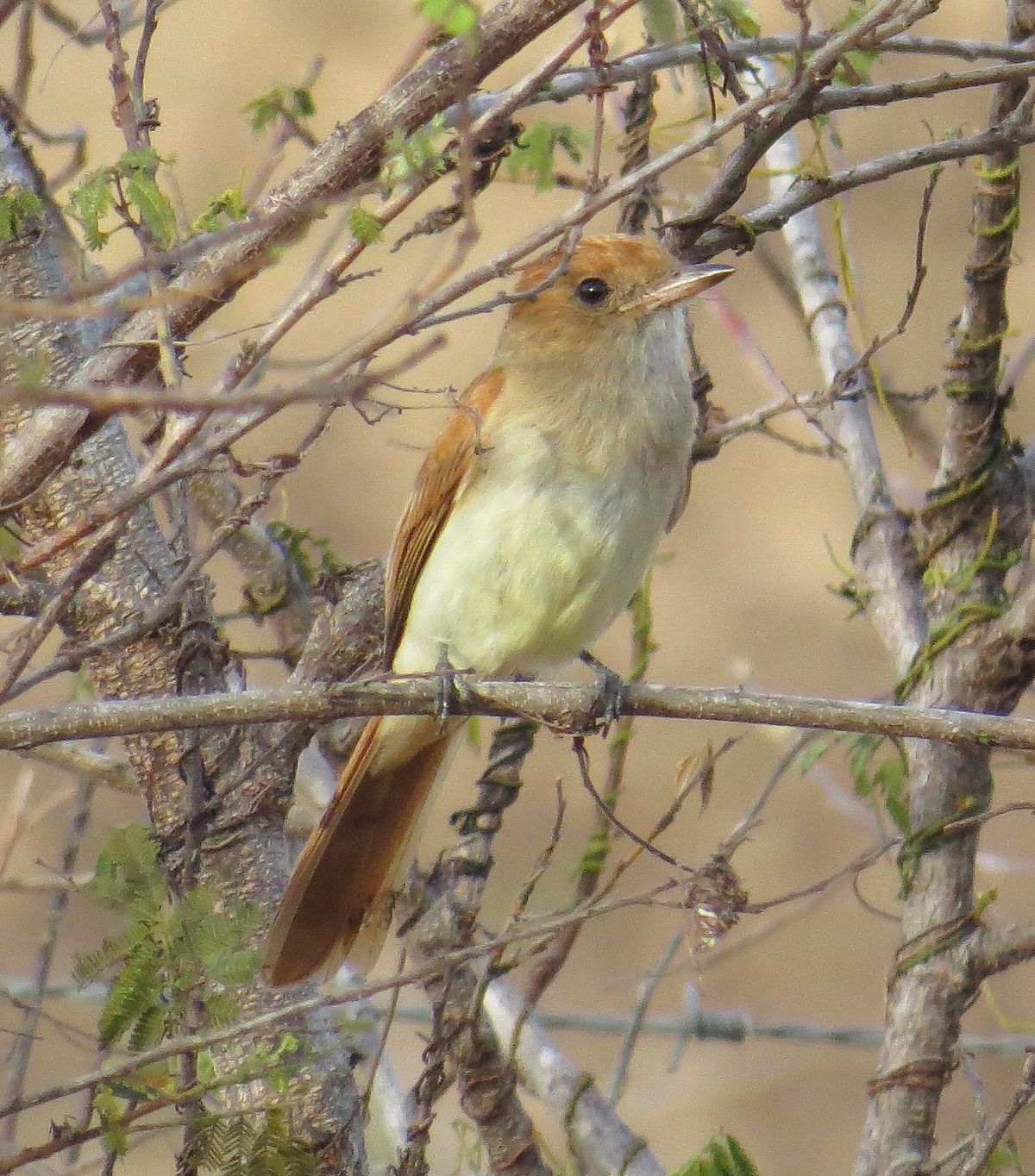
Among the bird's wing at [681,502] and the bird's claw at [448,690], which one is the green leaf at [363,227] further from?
the bird's wing at [681,502]

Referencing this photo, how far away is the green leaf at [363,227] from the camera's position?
2.13 meters

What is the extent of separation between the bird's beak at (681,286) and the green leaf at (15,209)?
1.24 meters

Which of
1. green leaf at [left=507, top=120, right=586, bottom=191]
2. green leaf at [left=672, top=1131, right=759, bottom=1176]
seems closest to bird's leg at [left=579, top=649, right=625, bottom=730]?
green leaf at [left=672, top=1131, right=759, bottom=1176]

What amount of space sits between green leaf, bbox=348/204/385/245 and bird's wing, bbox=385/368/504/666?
125cm

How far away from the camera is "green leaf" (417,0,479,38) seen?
1778 mm

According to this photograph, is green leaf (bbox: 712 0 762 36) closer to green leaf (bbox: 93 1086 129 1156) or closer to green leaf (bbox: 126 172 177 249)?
green leaf (bbox: 126 172 177 249)

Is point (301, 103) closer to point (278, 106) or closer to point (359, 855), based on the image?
point (278, 106)

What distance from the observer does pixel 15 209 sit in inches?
102

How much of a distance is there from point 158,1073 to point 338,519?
191 inches

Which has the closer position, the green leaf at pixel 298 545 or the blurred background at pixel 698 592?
the green leaf at pixel 298 545

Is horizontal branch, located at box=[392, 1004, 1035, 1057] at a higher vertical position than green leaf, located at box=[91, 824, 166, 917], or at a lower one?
higher

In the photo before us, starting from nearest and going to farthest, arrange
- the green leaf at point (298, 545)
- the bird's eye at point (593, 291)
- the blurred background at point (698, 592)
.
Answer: the bird's eye at point (593, 291) < the green leaf at point (298, 545) < the blurred background at point (698, 592)

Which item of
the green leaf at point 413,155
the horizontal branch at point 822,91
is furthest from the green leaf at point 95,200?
the horizontal branch at point 822,91

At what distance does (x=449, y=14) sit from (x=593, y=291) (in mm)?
1752
